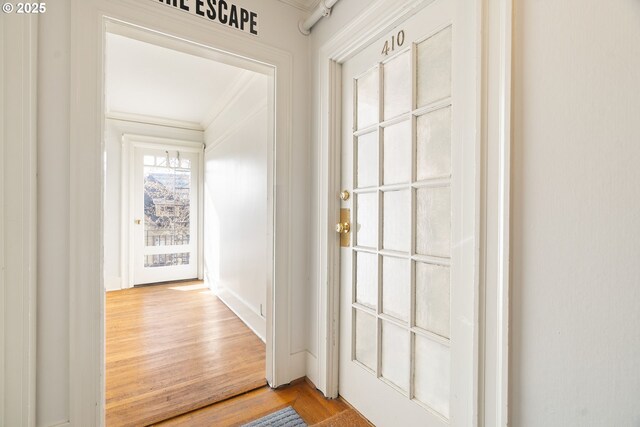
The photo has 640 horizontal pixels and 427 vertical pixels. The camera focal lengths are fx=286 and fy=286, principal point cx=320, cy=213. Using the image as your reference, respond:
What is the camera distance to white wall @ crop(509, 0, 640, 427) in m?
0.70

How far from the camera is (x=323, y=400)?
5.53 ft

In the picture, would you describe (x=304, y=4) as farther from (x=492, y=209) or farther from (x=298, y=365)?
(x=298, y=365)

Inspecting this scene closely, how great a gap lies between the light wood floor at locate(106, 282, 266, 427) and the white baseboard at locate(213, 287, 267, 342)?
0.06 meters

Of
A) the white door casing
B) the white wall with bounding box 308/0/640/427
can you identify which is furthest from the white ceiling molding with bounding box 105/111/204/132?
the white wall with bounding box 308/0/640/427

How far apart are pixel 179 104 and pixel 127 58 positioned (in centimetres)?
118

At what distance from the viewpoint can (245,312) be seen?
291 centimetres

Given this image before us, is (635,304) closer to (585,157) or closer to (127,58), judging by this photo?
(585,157)

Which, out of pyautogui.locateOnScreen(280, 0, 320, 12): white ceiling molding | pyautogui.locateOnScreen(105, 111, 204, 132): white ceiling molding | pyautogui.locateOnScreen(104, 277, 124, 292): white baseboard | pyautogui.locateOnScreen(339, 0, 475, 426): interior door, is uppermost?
pyautogui.locateOnScreen(105, 111, 204, 132): white ceiling molding

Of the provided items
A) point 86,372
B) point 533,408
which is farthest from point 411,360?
point 86,372

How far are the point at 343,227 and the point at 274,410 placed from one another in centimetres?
110

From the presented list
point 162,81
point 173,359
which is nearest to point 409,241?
point 173,359

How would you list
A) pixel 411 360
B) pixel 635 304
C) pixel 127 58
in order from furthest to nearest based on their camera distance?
pixel 127 58 → pixel 411 360 → pixel 635 304

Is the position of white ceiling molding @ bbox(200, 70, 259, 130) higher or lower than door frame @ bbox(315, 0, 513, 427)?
higher

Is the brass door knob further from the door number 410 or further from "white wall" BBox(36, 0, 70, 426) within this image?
"white wall" BBox(36, 0, 70, 426)
